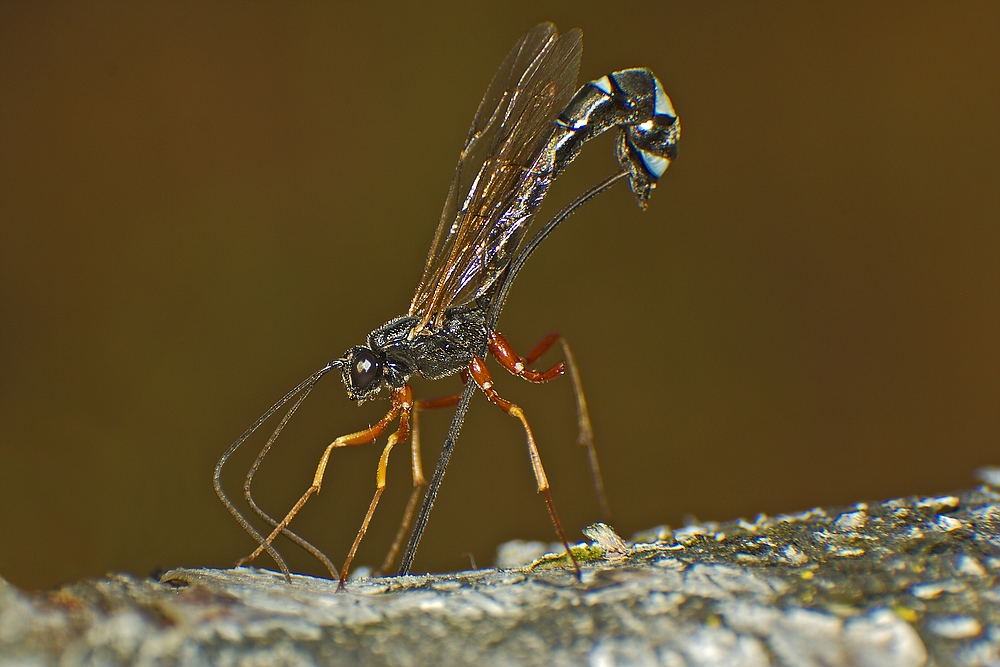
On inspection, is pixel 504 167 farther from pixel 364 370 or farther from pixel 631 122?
pixel 364 370

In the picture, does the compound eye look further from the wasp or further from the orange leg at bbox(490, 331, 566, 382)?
the orange leg at bbox(490, 331, 566, 382)

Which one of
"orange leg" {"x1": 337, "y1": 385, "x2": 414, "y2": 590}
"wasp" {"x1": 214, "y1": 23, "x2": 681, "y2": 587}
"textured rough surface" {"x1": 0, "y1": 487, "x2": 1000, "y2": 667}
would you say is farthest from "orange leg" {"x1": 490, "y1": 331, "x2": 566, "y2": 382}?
"textured rough surface" {"x1": 0, "y1": 487, "x2": 1000, "y2": 667}

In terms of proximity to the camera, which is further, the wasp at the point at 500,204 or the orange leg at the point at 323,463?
the wasp at the point at 500,204

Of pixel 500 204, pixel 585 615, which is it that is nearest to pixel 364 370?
pixel 500 204

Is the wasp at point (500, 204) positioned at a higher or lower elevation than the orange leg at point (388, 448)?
higher

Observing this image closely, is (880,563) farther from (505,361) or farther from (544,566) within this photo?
(505,361)

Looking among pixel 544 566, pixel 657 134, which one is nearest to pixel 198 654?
pixel 544 566

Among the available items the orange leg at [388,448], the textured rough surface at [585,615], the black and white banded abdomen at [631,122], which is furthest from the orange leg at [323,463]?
the black and white banded abdomen at [631,122]

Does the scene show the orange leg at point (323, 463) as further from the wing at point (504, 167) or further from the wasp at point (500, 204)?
the wing at point (504, 167)
